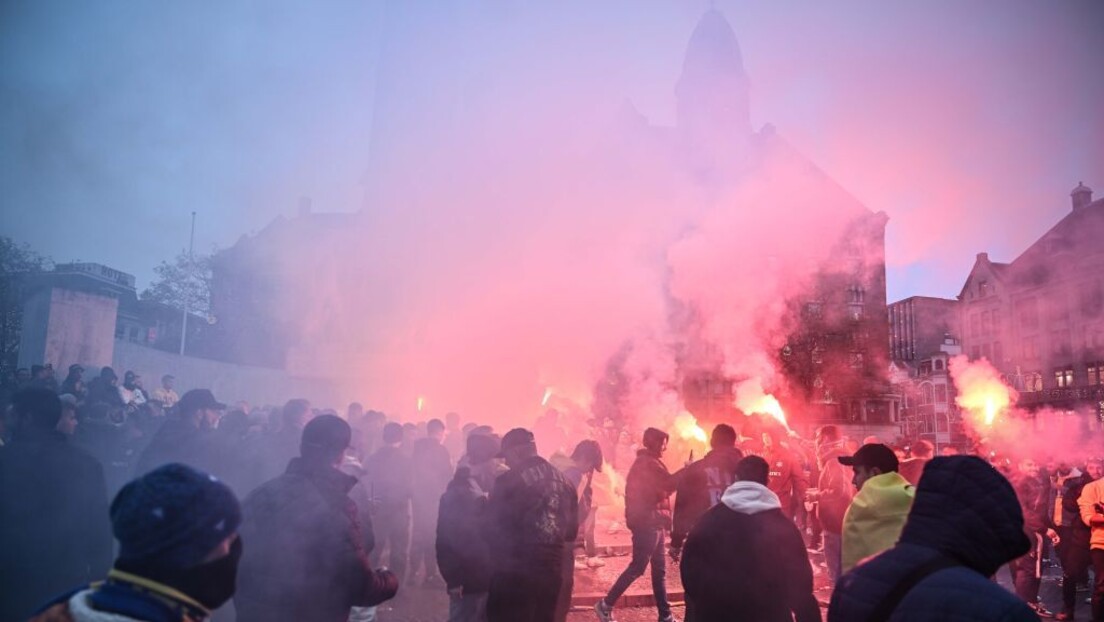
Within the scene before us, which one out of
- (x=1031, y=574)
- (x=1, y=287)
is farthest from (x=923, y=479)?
(x=1, y=287)

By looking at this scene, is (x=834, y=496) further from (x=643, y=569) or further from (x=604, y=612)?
(x=604, y=612)

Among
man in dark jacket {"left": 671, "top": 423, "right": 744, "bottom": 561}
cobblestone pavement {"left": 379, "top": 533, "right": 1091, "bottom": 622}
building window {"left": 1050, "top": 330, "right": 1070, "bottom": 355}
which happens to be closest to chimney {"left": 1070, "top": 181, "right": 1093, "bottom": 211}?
building window {"left": 1050, "top": 330, "right": 1070, "bottom": 355}

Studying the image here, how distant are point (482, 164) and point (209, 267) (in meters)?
21.0

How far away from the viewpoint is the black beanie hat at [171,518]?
5.22ft

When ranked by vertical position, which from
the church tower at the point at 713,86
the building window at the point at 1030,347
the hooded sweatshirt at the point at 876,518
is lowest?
the hooded sweatshirt at the point at 876,518

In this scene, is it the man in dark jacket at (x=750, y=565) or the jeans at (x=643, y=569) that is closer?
the man in dark jacket at (x=750, y=565)

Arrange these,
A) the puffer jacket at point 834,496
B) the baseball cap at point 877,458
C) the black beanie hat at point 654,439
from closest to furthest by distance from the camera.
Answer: the baseball cap at point 877,458, the black beanie hat at point 654,439, the puffer jacket at point 834,496

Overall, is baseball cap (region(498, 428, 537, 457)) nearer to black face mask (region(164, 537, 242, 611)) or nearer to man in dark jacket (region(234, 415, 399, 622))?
man in dark jacket (region(234, 415, 399, 622))

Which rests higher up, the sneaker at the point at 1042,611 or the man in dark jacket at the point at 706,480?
the man in dark jacket at the point at 706,480

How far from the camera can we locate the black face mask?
164 centimetres

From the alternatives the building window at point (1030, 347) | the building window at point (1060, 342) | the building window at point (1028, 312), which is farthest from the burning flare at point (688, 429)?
the building window at point (1030, 347)

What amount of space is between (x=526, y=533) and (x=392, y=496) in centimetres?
381

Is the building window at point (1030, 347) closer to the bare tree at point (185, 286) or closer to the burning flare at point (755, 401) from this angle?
the burning flare at point (755, 401)

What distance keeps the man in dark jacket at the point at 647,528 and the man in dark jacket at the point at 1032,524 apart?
13.2 ft
